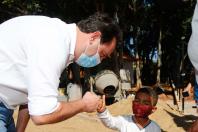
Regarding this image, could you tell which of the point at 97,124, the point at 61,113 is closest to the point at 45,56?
the point at 61,113

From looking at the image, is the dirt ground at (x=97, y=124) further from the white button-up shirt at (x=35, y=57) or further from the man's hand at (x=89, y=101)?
the white button-up shirt at (x=35, y=57)

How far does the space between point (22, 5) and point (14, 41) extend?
1846 centimetres

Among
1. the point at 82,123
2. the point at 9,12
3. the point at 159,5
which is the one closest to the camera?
the point at 82,123

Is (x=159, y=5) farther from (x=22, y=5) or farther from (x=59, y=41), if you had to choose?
(x=59, y=41)

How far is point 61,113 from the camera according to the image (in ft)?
11.2

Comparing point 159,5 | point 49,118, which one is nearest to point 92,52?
point 49,118

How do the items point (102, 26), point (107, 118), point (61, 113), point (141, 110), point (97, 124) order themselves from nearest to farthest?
point (61, 113) < point (102, 26) < point (107, 118) < point (141, 110) < point (97, 124)

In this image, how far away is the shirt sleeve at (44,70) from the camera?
3.27m

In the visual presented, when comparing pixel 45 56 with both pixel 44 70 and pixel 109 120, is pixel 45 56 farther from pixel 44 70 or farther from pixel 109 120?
pixel 109 120

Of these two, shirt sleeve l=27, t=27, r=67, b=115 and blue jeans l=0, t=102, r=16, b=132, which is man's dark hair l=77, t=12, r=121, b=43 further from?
blue jeans l=0, t=102, r=16, b=132

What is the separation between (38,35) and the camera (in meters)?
3.35

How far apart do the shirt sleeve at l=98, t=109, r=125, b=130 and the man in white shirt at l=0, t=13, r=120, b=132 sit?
795 mm

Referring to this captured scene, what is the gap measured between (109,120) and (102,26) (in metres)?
1.21

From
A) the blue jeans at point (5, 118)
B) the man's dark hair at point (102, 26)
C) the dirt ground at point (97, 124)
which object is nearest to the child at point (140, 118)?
the blue jeans at point (5, 118)
